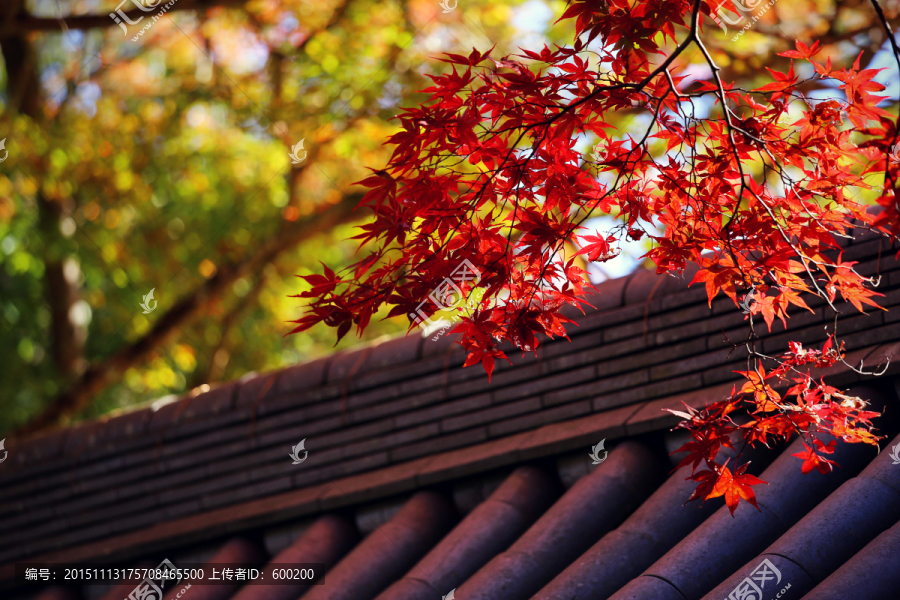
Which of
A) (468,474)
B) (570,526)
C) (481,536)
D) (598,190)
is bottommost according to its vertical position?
(570,526)

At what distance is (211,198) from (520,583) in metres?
8.40

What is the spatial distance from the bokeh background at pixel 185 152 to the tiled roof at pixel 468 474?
12.4ft

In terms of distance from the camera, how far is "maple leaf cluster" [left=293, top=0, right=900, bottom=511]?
218 centimetres

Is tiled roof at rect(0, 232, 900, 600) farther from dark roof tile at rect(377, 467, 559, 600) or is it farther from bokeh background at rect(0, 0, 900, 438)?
bokeh background at rect(0, 0, 900, 438)

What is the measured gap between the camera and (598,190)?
7.34 feet

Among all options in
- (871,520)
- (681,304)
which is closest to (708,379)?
(681,304)

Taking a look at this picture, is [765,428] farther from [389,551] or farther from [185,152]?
[185,152]

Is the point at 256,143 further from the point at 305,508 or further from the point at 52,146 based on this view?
the point at 305,508

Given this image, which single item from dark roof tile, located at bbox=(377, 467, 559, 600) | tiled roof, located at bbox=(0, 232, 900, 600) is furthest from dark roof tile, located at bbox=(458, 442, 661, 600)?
dark roof tile, located at bbox=(377, 467, 559, 600)

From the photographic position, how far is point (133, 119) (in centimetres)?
969

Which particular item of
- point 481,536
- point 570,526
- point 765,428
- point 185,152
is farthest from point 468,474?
point 185,152

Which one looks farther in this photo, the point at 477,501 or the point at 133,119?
the point at 133,119

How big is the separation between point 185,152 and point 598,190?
8.39m

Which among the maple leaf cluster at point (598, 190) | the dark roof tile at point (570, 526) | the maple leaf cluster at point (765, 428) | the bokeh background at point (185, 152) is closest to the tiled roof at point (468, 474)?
the dark roof tile at point (570, 526)
